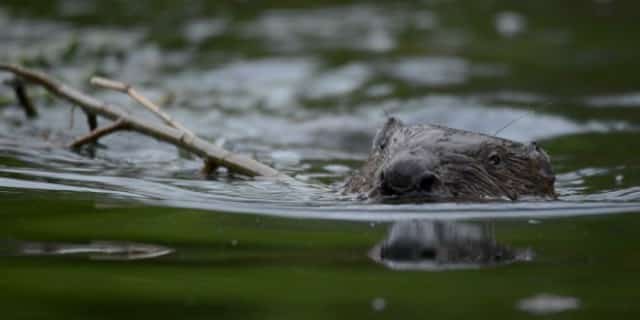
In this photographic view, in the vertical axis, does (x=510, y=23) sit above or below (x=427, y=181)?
above

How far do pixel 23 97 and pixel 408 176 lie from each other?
441cm

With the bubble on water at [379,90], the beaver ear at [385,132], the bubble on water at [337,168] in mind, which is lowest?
the bubble on water at [337,168]

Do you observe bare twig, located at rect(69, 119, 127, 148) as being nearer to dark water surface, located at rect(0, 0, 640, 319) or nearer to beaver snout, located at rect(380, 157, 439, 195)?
dark water surface, located at rect(0, 0, 640, 319)

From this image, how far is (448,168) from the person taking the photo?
15.8 ft

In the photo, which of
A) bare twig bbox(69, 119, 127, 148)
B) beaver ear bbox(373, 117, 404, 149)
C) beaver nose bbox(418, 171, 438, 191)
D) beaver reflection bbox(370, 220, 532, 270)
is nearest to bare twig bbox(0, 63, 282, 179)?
bare twig bbox(69, 119, 127, 148)

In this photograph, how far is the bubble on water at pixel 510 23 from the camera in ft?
49.0

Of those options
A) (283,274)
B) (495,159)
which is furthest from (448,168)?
(283,274)

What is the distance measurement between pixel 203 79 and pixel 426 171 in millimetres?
7687

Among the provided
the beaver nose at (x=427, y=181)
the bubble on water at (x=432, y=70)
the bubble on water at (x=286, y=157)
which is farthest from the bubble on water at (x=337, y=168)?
the bubble on water at (x=432, y=70)

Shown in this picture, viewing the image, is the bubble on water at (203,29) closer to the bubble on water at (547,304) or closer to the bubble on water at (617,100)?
the bubble on water at (617,100)

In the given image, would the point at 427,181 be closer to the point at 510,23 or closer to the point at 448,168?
the point at 448,168

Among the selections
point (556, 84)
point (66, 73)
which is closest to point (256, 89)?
point (66, 73)

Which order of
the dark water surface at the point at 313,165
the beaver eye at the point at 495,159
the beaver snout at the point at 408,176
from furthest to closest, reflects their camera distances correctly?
the beaver eye at the point at 495,159
the beaver snout at the point at 408,176
the dark water surface at the point at 313,165

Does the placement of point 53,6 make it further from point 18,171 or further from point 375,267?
point 375,267
